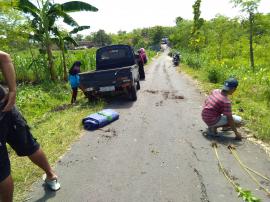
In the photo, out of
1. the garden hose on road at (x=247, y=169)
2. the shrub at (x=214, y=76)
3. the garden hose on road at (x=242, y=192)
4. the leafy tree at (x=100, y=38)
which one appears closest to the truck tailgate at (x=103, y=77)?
the garden hose on road at (x=247, y=169)

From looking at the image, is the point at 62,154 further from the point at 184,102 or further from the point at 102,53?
the point at 102,53

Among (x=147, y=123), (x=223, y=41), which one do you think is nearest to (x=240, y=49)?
(x=223, y=41)

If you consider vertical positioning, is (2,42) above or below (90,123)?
above

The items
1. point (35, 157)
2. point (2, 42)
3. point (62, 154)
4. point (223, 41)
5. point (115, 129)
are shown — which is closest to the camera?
point (35, 157)

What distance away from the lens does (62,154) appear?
5988mm

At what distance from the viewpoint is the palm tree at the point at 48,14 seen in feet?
50.0

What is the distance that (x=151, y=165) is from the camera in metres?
5.30

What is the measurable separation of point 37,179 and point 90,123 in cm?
294

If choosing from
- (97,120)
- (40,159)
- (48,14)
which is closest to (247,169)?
(40,159)

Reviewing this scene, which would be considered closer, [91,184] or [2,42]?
[91,184]

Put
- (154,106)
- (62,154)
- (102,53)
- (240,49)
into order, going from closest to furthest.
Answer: (62,154) < (154,106) < (102,53) < (240,49)

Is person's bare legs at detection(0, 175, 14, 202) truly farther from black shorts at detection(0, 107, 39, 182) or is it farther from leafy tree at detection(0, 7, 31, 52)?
leafy tree at detection(0, 7, 31, 52)

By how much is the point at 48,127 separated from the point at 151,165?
3.50 meters

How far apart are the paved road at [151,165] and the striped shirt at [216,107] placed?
18.0 inches
